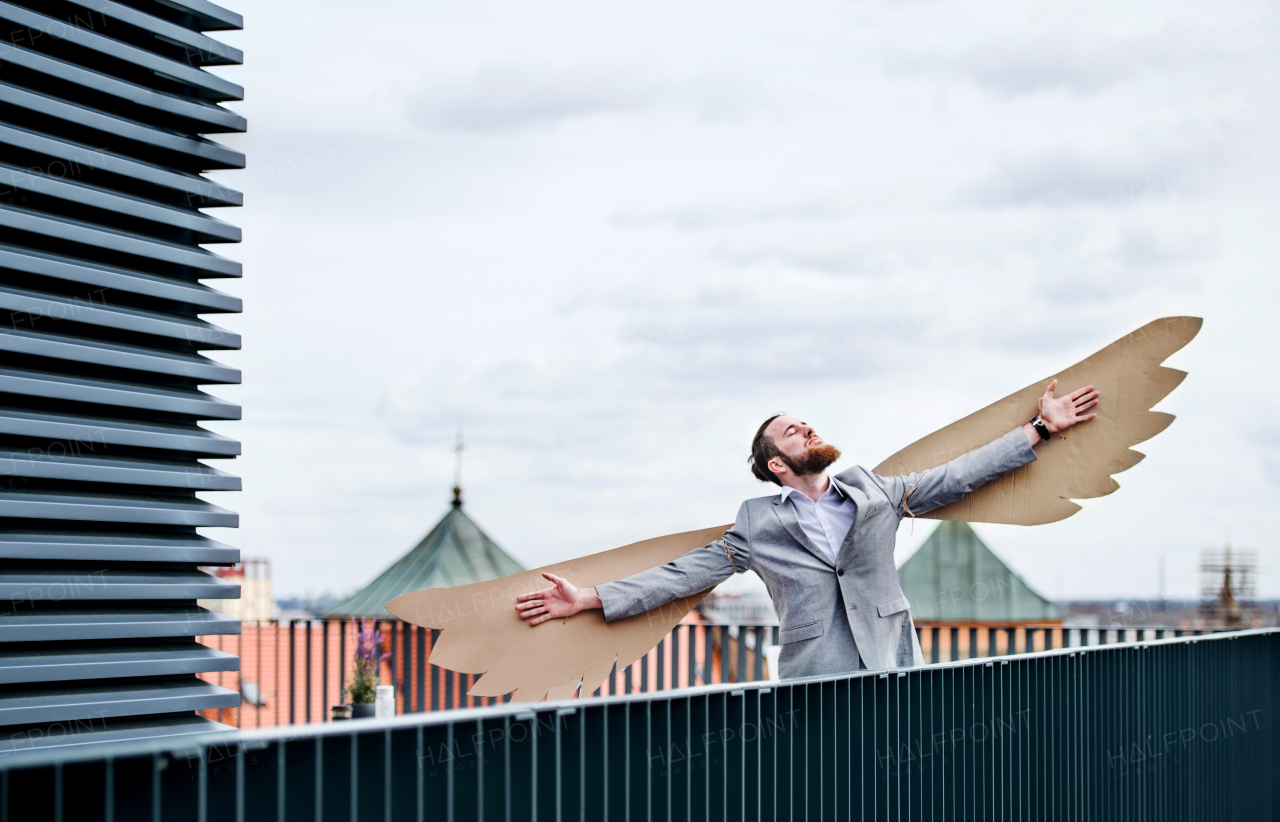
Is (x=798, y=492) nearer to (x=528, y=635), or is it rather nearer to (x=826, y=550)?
(x=826, y=550)

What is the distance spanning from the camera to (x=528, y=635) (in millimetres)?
5469

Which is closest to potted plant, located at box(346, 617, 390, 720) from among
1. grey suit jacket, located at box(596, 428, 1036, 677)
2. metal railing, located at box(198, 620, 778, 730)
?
metal railing, located at box(198, 620, 778, 730)

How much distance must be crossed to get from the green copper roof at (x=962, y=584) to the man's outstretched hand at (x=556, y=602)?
1372cm

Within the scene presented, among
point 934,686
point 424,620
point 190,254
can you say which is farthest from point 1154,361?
point 190,254

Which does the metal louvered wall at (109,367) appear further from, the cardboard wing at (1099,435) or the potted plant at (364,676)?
the potted plant at (364,676)

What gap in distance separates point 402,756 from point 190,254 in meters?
2.46

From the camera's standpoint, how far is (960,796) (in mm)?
4668

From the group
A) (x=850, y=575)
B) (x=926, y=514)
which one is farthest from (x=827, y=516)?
(x=926, y=514)

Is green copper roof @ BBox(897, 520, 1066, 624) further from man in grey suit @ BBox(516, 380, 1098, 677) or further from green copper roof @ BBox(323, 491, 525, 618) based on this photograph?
man in grey suit @ BBox(516, 380, 1098, 677)

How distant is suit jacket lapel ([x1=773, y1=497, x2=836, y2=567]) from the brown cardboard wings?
1.26ft

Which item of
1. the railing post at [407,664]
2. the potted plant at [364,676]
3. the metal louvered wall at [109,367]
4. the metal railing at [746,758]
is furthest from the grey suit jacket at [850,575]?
the railing post at [407,664]

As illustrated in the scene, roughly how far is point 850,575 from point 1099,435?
1.24 metres

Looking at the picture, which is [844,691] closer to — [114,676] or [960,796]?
[960,796]

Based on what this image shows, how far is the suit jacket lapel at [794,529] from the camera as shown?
5160 mm
